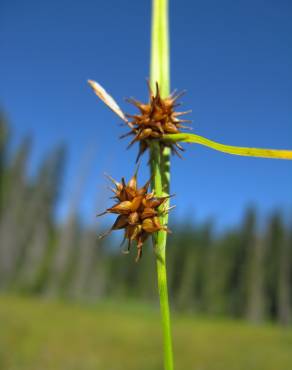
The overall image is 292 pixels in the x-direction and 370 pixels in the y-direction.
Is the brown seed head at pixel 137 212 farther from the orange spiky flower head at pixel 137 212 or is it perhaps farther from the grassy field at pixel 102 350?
the grassy field at pixel 102 350

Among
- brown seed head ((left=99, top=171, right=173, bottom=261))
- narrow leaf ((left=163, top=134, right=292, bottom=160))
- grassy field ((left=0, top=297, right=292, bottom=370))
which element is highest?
narrow leaf ((left=163, top=134, right=292, bottom=160))

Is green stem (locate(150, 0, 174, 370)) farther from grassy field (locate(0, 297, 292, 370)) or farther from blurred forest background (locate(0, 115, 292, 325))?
blurred forest background (locate(0, 115, 292, 325))

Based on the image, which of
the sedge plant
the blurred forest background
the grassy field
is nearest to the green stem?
the sedge plant

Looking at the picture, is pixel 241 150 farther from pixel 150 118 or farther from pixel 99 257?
pixel 99 257

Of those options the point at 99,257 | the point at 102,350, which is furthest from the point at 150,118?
the point at 99,257

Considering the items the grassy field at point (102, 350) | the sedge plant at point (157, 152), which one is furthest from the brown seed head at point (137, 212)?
the grassy field at point (102, 350)
